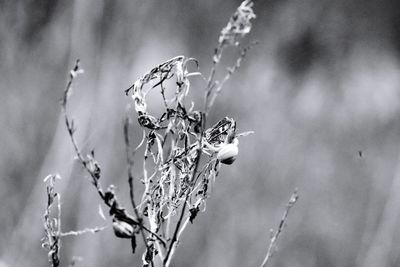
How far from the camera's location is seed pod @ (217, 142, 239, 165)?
7.29 ft

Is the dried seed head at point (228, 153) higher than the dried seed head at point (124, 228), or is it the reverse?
the dried seed head at point (228, 153)

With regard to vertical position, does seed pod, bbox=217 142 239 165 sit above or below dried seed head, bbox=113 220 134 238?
above

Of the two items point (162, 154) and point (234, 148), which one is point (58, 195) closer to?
point (162, 154)

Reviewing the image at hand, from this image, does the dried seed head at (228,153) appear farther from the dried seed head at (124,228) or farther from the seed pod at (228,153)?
the dried seed head at (124,228)

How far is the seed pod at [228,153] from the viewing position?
2221mm

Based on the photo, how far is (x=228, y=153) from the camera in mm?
2221

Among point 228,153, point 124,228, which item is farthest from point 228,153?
point 124,228

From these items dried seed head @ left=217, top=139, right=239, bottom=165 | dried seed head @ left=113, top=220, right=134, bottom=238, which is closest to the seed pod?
dried seed head @ left=217, top=139, right=239, bottom=165

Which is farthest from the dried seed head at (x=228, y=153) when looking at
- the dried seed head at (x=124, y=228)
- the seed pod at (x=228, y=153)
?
the dried seed head at (x=124, y=228)

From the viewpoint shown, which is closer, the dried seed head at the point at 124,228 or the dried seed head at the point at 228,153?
the dried seed head at the point at 124,228

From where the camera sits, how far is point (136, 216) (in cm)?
179

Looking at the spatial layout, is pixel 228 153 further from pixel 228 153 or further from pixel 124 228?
pixel 124 228

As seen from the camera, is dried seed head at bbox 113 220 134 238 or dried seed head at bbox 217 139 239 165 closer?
dried seed head at bbox 113 220 134 238

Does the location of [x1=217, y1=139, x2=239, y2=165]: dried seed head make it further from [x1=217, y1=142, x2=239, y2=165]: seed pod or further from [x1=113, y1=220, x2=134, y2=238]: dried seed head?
[x1=113, y1=220, x2=134, y2=238]: dried seed head
